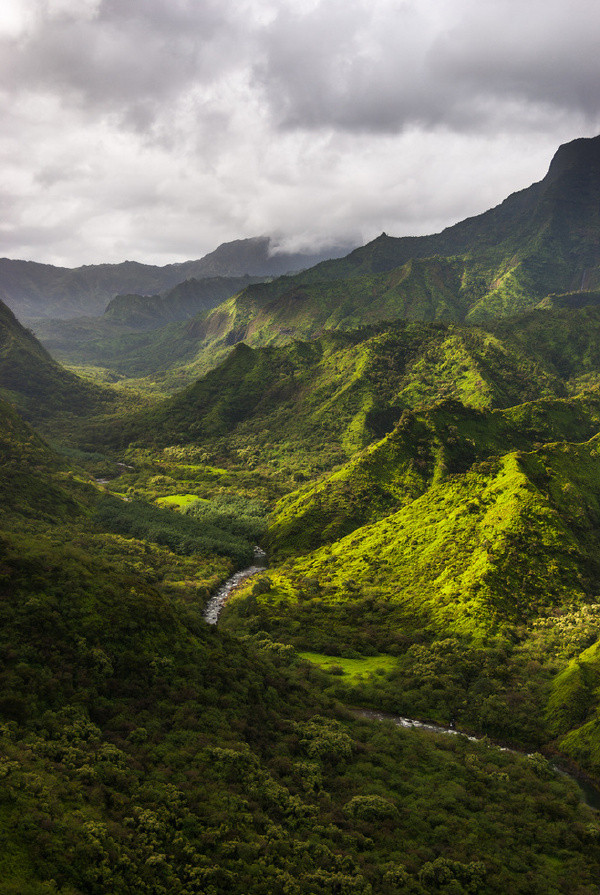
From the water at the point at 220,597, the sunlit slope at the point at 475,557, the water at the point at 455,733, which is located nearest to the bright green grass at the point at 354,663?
the sunlit slope at the point at 475,557

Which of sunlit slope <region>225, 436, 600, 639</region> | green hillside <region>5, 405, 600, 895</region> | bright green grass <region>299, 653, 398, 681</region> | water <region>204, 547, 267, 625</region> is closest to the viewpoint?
green hillside <region>5, 405, 600, 895</region>

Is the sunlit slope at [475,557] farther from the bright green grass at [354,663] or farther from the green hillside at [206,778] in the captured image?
the green hillside at [206,778]

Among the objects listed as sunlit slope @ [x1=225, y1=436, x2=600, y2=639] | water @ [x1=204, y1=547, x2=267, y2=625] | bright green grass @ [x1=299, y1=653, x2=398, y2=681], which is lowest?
bright green grass @ [x1=299, y1=653, x2=398, y2=681]

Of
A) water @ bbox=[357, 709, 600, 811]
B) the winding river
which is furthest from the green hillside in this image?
the winding river

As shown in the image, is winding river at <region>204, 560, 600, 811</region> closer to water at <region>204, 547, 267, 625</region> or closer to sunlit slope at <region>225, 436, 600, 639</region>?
water at <region>204, 547, 267, 625</region>

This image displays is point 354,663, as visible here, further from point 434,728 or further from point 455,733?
point 455,733

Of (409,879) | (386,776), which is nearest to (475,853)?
(409,879)

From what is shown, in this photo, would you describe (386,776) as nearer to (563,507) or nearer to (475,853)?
(475,853)

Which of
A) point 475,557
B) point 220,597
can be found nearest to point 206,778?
point 220,597
